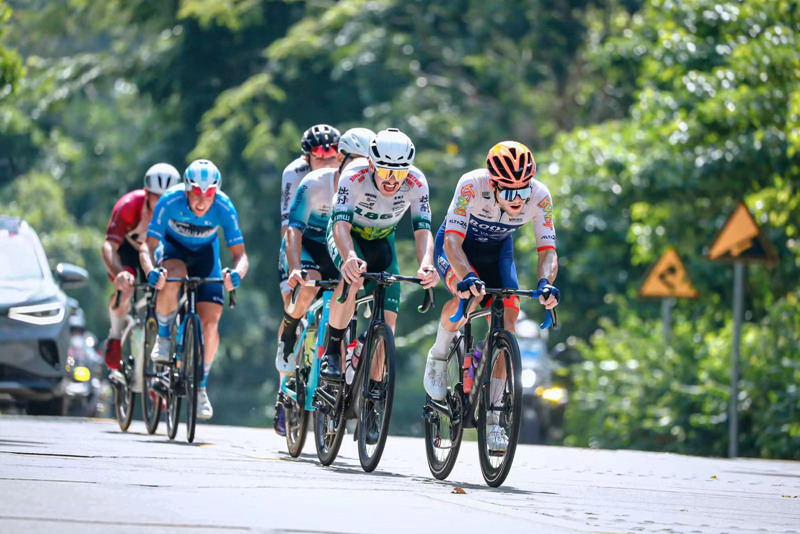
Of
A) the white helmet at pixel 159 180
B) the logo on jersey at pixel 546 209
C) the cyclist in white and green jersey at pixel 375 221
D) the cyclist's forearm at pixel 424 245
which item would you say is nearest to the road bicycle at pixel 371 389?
the cyclist in white and green jersey at pixel 375 221

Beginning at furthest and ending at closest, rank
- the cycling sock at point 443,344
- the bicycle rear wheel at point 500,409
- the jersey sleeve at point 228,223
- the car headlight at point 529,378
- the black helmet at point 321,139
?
the car headlight at point 529,378
the jersey sleeve at point 228,223
the black helmet at point 321,139
the cycling sock at point 443,344
the bicycle rear wheel at point 500,409

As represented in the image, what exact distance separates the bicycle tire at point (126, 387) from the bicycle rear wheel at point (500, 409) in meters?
5.72

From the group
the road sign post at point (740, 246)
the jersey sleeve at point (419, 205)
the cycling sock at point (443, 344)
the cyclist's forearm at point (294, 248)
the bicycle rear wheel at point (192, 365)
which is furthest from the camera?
the road sign post at point (740, 246)

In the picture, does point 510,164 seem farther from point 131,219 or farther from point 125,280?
point 131,219

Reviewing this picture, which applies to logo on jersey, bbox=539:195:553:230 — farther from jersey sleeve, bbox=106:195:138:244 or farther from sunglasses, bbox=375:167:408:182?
jersey sleeve, bbox=106:195:138:244

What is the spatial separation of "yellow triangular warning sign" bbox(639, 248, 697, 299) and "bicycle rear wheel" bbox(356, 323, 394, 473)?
35.1ft

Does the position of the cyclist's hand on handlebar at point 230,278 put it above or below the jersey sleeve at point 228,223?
below

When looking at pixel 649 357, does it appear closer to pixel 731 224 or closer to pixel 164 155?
pixel 731 224

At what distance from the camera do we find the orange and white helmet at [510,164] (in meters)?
10.9

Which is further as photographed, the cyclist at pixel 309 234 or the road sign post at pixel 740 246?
the road sign post at pixel 740 246

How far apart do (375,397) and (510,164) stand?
1670 mm

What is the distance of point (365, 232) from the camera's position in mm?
11789

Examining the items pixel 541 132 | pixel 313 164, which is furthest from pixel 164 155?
pixel 313 164

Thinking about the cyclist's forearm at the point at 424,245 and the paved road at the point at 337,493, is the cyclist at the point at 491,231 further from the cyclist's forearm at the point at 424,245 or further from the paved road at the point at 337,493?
the paved road at the point at 337,493
